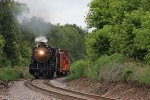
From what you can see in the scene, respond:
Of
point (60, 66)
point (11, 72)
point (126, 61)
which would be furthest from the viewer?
point (60, 66)

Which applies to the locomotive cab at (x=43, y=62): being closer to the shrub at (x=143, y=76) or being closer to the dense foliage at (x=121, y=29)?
the dense foliage at (x=121, y=29)

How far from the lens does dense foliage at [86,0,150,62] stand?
1034 inches

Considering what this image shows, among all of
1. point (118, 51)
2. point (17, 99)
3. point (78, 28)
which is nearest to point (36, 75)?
point (118, 51)

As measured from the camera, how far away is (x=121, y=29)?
99.6 ft

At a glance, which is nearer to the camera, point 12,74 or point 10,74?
point 10,74

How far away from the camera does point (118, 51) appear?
3341 centimetres

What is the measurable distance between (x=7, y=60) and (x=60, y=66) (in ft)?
37.6

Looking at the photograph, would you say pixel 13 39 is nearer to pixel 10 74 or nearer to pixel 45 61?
pixel 45 61

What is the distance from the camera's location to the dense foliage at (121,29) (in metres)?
26.3

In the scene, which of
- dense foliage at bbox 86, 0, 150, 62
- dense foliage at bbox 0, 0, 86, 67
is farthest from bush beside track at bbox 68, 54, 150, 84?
dense foliage at bbox 0, 0, 86, 67

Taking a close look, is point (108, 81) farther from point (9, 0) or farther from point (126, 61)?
point (9, 0)

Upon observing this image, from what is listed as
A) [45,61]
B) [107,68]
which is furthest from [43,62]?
[107,68]

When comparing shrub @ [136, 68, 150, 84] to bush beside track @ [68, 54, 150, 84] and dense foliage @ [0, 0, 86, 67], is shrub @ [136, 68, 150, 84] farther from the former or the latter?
dense foliage @ [0, 0, 86, 67]

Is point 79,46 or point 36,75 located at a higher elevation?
point 79,46
